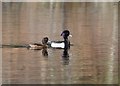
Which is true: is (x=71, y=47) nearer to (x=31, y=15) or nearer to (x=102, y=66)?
(x=102, y=66)

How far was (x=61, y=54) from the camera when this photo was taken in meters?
4.89

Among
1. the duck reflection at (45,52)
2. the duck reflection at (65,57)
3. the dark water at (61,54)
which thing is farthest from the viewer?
the duck reflection at (45,52)

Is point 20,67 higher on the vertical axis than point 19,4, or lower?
lower

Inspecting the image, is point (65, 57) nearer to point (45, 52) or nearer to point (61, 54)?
point (61, 54)

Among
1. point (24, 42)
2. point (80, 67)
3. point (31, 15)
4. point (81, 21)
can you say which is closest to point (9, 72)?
point (80, 67)

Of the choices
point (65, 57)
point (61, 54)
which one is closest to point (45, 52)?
point (61, 54)

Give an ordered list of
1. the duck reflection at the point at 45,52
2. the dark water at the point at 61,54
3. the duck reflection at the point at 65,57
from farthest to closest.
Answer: the duck reflection at the point at 45,52
the duck reflection at the point at 65,57
the dark water at the point at 61,54

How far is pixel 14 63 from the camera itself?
437 centimetres

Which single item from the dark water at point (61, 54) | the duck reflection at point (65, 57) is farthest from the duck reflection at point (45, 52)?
the duck reflection at point (65, 57)

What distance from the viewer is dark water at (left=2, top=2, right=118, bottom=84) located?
379cm

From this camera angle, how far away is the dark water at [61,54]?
3.79 metres

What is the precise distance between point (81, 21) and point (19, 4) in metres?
1.88

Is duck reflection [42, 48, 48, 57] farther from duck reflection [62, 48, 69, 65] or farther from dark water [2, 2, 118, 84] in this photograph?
duck reflection [62, 48, 69, 65]

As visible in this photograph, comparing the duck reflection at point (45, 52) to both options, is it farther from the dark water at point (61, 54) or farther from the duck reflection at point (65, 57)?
the duck reflection at point (65, 57)
